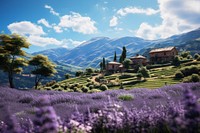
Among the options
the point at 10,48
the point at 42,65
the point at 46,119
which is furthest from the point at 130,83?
the point at 46,119

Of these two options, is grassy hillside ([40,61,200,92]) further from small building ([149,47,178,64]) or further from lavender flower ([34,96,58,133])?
small building ([149,47,178,64])

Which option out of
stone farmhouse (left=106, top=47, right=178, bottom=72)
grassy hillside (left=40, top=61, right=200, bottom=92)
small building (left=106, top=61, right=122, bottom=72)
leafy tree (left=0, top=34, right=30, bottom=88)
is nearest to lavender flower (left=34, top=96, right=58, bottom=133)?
grassy hillside (left=40, top=61, right=200, bottom=92)

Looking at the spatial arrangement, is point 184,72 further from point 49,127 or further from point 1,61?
point 49,127

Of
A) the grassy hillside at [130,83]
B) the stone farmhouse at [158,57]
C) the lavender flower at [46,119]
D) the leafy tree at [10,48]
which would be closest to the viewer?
the lavender flower at [46,119]

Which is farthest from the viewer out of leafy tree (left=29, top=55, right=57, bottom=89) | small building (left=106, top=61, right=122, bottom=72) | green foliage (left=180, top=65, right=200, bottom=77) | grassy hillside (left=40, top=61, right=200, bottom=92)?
small building (left=106, top=61, right=122, bottom=72)

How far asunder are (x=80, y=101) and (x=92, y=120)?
5.01 meters

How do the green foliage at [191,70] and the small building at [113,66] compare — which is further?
the small building at [113,66]

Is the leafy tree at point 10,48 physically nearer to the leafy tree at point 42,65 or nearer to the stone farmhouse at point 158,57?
the leafy tree at point 42,65

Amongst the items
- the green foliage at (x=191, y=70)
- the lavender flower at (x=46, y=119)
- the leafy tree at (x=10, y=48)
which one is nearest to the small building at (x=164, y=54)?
the green foliage at (x=191, y=70)

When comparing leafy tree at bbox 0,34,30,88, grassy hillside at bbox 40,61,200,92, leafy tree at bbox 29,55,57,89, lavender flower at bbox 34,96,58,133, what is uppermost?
leafy tree at bbox 0,34,30,88

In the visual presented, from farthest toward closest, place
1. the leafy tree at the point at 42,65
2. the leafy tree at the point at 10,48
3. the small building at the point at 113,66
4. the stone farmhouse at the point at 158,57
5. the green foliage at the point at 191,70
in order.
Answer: the small building at the point at 113,66
the stone farmhouse at the point at 158,57
the leafy tree at the point at 42,65
the green foliage at the point at 191,70
the leafy tree at the point at 10,48

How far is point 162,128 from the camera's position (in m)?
6.15

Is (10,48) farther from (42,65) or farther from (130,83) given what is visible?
(130,83)

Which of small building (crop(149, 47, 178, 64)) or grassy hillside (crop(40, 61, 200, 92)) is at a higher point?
small building (crop(149, 47, 178, 64))
